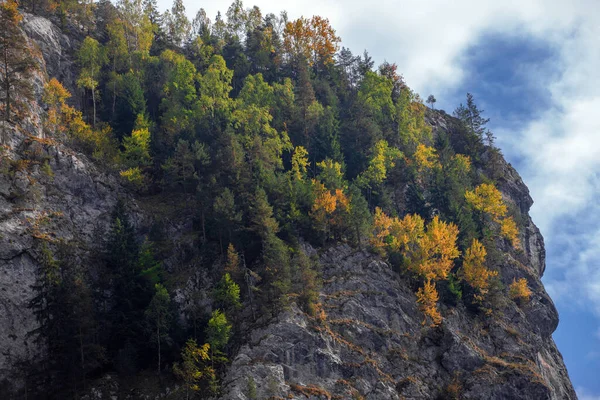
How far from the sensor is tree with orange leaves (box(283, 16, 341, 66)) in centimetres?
11222

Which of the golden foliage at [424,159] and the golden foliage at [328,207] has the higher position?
the golden foliage at [424,159]

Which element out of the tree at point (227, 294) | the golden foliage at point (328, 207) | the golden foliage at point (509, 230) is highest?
the golden foliage at point (328, 207)

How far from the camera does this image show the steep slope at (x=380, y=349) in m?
54.2

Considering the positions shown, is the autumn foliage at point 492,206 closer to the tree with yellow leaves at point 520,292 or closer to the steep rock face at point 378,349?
the tree with yellow leaves at point 520,292

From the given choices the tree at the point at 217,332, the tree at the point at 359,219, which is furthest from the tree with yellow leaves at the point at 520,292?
the tree at the point at 217,332

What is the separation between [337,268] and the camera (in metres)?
67.8

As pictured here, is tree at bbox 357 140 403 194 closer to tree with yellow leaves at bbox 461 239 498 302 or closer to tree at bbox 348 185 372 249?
tree at bbox 348 185 372 249

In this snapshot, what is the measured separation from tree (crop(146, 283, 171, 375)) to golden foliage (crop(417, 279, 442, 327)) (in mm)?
31788

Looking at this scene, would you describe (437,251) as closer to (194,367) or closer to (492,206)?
(492,206)

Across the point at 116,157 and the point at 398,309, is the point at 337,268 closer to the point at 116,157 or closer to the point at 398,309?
the point at 398,309

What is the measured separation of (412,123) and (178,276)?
188ft

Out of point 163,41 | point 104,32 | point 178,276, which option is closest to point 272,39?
point 163,41

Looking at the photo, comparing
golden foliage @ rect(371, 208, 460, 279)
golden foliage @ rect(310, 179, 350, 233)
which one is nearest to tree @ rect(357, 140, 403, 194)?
golden foliage @ rect(371, 208, 460, 279)

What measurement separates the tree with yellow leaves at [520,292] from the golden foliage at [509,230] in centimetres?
1022
